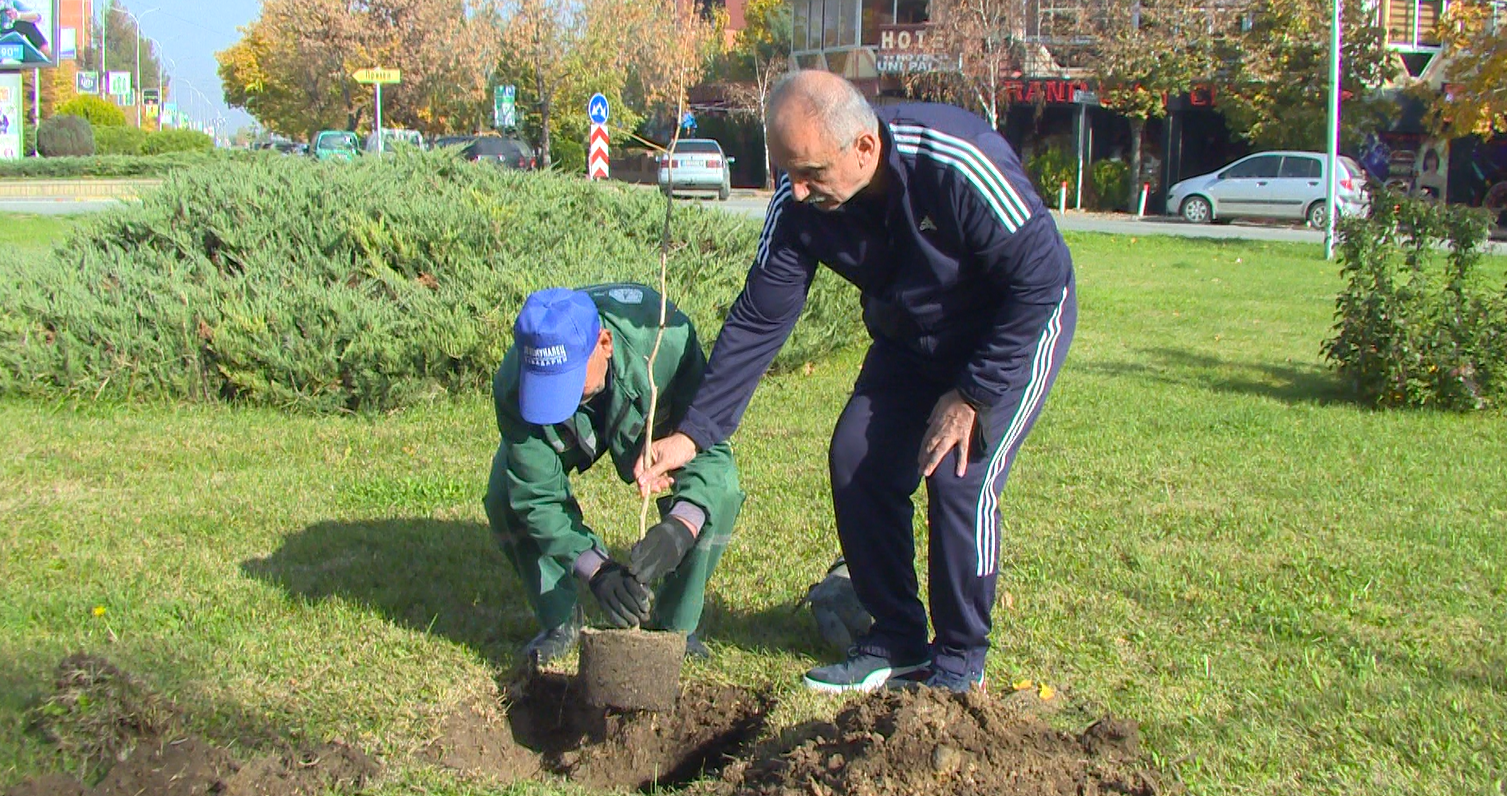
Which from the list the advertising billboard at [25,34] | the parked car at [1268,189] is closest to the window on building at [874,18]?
the parked car at [1268,189]

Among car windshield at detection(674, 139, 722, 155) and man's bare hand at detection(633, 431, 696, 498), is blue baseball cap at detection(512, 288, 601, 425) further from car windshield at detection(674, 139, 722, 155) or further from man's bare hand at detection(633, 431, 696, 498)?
car windshield at detection(674, 139, 722, 155)

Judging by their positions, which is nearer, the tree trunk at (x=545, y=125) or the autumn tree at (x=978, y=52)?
the autumn tree at (x=978, y=52)

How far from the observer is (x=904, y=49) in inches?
1620

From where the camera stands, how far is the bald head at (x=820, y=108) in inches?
126

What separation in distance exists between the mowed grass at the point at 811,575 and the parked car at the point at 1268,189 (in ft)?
70.0

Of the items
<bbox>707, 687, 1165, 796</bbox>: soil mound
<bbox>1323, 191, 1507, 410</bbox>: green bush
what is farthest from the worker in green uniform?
<bbox>1323, 191, 1507, 410</bbox>: green bush

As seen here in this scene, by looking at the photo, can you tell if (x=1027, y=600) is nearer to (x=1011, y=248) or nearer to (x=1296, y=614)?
(x=1296, y=614)

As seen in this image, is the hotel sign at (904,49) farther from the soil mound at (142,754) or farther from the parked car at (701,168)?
the soil mound at (142,754)

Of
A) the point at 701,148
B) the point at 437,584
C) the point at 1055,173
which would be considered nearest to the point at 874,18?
the point at 1055,173

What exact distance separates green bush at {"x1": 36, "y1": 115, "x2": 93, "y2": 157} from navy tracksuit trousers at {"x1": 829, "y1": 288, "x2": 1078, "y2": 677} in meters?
43.1

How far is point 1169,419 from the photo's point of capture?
7.89 m

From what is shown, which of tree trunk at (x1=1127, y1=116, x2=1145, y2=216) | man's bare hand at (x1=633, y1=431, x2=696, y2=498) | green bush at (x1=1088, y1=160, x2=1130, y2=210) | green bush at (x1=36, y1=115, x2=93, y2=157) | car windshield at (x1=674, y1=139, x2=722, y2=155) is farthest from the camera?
green bush at (x1=36, y1=115, x2=93, y2=157)

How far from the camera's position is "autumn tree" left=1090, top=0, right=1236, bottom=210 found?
3397 centimetres

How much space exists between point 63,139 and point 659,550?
4367 centimetres
